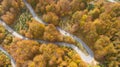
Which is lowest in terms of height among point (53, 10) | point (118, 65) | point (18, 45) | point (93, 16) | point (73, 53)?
point (118, 65)

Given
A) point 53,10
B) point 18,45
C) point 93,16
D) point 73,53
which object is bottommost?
point 73,53

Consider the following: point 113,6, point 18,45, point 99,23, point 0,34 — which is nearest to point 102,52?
point 99,23

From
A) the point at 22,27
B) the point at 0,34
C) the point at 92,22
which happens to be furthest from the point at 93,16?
the point at 0,34

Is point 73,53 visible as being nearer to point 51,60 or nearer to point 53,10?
point 51,60

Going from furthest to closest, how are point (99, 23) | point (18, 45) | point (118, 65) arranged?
point (18, 45) → point (99, 23) → point (118, 65)

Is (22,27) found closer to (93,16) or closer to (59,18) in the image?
(59,18)

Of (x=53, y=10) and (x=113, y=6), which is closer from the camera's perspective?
(x=113, y=6)

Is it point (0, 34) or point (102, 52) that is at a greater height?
point (0, 34)

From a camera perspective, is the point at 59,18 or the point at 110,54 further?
the point at 59,18

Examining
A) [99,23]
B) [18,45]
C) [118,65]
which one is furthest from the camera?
[18,45]
